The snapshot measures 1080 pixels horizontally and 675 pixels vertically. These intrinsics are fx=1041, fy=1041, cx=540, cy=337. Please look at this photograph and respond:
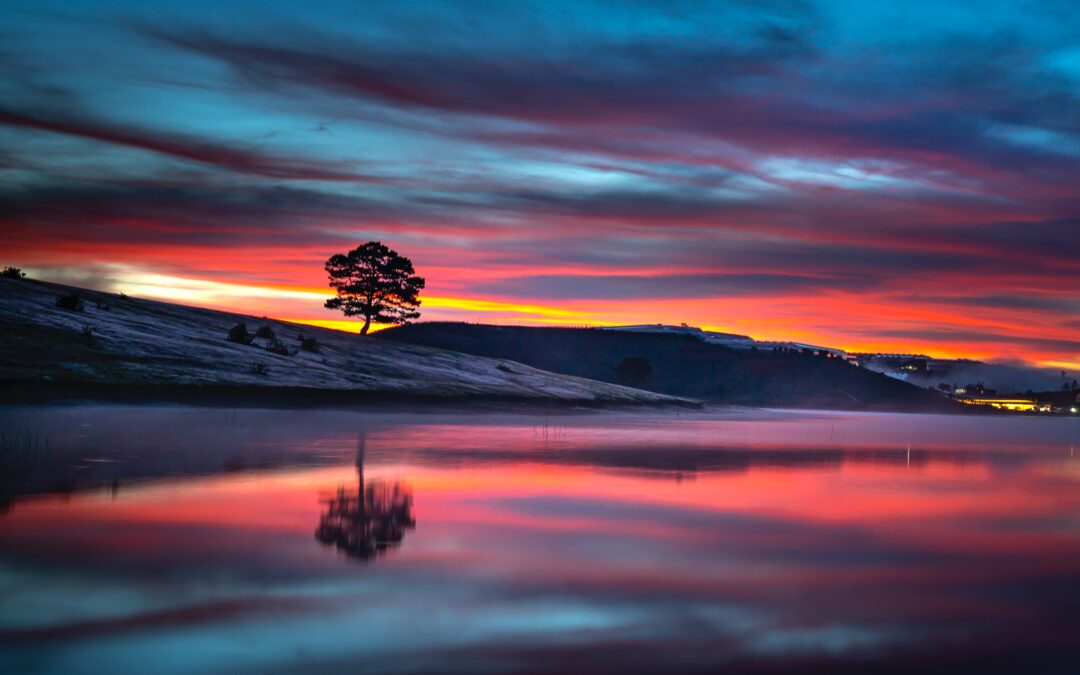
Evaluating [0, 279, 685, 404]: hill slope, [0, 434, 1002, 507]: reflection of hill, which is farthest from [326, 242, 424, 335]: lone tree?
[0, 434, 1002, 507]: reflection of hill

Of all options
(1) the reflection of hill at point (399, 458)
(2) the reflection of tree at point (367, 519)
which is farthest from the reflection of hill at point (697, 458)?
(2) the reflection of tree at point (367, 519)

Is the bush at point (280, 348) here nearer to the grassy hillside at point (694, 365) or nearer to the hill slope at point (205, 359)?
the hill slope at point (205, 359)

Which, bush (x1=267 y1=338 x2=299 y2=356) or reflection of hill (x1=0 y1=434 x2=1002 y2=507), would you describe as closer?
reflection of hill (x1=0 y1=434 x2=1002 y2=507)

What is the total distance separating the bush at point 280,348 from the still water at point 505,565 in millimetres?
37761

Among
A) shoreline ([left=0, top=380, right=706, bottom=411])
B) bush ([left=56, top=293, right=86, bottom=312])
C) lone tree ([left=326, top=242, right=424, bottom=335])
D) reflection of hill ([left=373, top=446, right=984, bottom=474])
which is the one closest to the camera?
reflection of hill ([left=373, top=446, right=984, bottom=474])

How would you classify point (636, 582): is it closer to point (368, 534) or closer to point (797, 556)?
point (797, 556)

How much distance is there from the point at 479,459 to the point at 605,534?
14149 millimetres

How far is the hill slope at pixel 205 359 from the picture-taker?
4638 cm

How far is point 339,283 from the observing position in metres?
106

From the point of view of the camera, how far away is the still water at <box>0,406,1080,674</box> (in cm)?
1029

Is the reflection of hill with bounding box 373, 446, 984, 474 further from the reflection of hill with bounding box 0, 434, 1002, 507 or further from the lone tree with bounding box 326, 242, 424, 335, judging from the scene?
the lone tree with bounding box 326, 242, 424, 335

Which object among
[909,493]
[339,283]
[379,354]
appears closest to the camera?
[909,493]

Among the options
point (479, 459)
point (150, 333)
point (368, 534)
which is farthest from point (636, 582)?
point (150, 333)

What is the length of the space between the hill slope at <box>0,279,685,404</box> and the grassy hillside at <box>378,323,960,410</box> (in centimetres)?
6057
